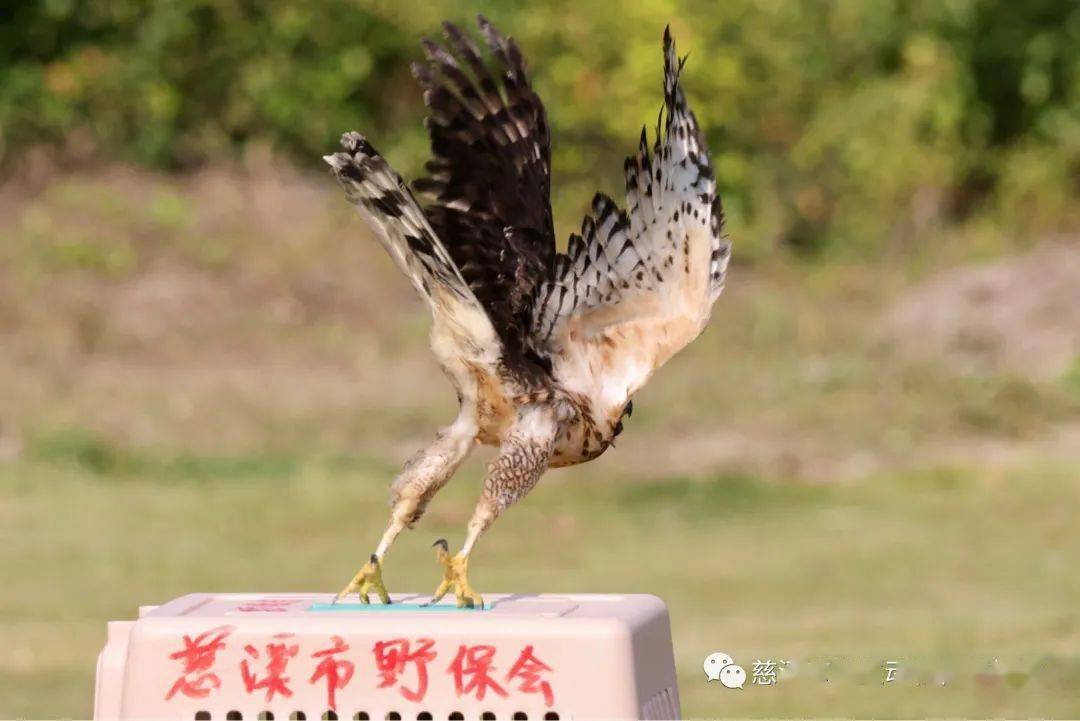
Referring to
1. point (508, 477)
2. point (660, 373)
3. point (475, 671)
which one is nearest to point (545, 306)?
point (508, 477)

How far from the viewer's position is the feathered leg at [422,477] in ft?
14.6

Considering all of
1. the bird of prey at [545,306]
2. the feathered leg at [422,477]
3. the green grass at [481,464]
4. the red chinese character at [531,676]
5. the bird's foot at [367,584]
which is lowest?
the red chinese character at [531,676]

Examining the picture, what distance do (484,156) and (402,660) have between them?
1.37 metres

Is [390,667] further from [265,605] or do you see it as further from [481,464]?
[481,464]

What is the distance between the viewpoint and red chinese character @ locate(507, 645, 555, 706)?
4.16 meters

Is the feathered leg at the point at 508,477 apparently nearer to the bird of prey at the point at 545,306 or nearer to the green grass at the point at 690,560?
the bird of prey at the point at 545,306

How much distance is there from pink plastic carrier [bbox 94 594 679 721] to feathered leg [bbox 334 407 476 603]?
0.64 feet

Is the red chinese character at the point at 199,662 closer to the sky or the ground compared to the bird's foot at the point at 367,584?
closer to the ground

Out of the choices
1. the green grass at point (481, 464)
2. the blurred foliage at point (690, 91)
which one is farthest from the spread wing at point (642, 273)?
the blurred foliage at point (690, 91)

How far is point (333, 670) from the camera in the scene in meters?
4.22

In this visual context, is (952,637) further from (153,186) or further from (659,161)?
(153,186)

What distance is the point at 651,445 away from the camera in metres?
10.5

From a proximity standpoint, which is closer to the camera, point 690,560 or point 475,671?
point 475,671

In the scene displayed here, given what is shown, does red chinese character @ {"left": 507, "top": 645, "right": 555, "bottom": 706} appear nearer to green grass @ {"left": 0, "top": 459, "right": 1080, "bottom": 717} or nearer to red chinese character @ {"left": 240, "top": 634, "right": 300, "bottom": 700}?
red chinese character @ {"left": 240, "top": 634, "right": 300, "bottom": 700}
